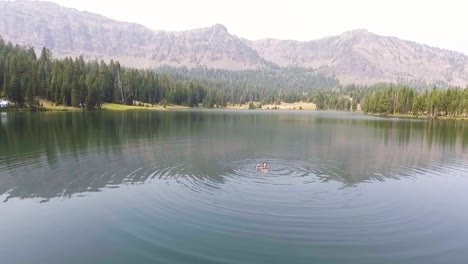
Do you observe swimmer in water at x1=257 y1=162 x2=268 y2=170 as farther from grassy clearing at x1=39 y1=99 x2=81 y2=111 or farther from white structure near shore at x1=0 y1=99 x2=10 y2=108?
white structure near shore at x1=0 y1=99 x2=10 y2=108

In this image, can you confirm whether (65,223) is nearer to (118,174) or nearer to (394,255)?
(118,174)

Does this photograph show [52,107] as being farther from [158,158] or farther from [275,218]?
[275,218]

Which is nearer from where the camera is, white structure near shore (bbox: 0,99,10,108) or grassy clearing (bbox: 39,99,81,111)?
white structure near shore (bbox: 0,99,10,108)

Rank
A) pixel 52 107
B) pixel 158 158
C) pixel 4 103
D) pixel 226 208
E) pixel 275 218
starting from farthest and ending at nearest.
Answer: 1. pixel 52 107
2. pixel 4 103
3. pixel 158 158
4. pixel 226 208
5. pixel 275 218

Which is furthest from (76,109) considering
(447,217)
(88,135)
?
(447,217)

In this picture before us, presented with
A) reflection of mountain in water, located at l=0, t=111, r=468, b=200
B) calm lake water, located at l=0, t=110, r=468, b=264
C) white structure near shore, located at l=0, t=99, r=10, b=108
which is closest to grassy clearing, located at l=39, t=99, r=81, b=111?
white structure near shore, located at l=0, t=99, r=10, b=108

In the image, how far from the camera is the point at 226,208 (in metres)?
28.6

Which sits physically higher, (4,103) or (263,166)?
(4,103)

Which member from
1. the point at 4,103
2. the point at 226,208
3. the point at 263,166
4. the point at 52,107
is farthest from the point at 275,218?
the point at 52,107

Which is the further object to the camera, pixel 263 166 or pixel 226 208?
pixel 263 166

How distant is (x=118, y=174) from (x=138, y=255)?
2167 cm

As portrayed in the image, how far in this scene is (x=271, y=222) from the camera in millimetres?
25906

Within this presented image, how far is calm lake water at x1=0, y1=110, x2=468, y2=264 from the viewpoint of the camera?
2116cm

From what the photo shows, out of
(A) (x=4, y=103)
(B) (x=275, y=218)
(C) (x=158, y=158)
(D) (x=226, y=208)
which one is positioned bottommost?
(B) (x=275, y=218)
